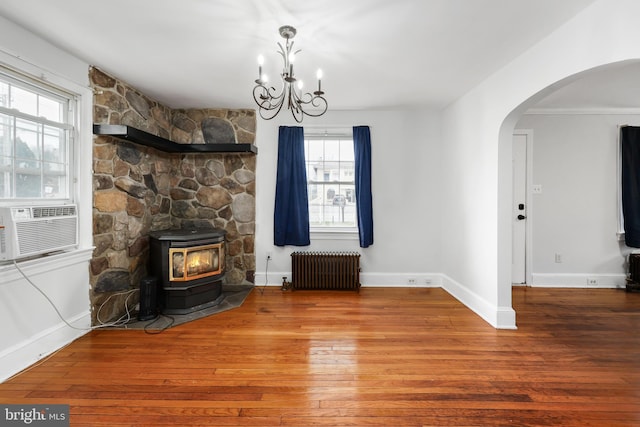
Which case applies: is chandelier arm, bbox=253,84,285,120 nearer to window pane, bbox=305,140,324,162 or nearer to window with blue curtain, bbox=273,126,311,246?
window with blue curtain, bbox=273,126,311,246

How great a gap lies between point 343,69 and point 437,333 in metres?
2.77

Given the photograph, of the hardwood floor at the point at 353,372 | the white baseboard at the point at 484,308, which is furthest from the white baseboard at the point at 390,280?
the hardwood floor at the point at 353,372

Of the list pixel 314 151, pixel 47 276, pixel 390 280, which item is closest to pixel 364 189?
pixel 314 151

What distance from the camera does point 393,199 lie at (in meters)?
4.25

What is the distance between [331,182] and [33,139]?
3.26 metres

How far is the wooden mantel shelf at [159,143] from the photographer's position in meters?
2.83

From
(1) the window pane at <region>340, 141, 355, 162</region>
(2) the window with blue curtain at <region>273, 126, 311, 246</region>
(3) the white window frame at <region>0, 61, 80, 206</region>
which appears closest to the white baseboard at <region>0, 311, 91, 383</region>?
(3) the white window frame at <region>0, 61, 80, 206</region>

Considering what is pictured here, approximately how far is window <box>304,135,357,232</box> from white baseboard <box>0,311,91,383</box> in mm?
2854

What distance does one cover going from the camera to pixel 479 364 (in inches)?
88.8

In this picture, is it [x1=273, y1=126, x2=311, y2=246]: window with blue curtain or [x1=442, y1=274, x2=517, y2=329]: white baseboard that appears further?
[x1=273, y1=126, x2=311, y2=246]: window with blue curtain

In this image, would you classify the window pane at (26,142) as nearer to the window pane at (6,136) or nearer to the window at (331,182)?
the window pane at (6,136)

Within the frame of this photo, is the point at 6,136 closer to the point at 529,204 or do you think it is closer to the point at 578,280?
the point at 529,204

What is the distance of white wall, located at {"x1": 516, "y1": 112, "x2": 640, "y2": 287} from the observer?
13.6 feet

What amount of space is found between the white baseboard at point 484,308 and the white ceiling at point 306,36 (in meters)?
2.44
